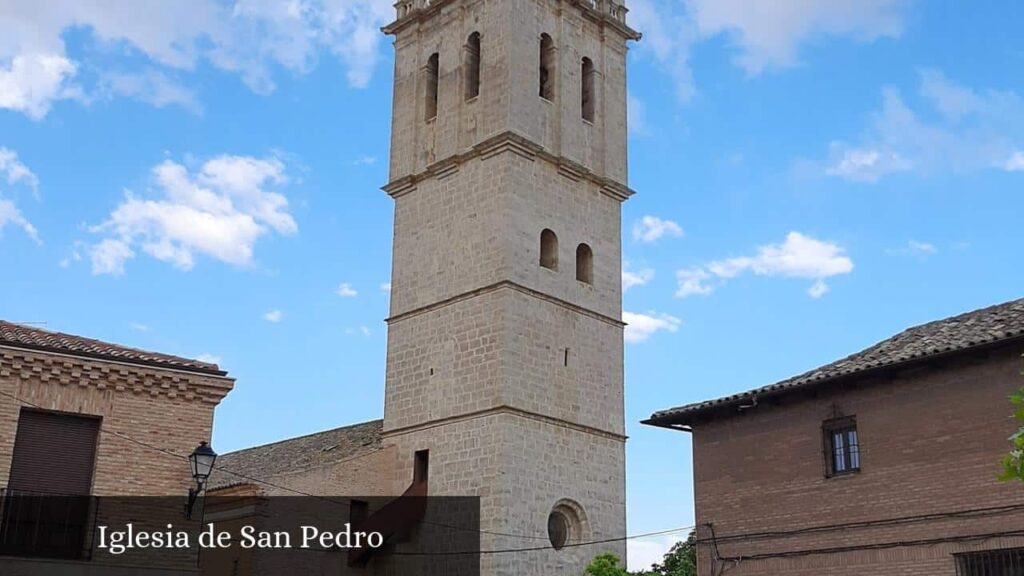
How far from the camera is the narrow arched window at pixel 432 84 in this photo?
98.8ft

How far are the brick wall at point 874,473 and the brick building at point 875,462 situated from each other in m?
0.02

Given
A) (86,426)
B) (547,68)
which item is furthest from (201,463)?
(547,68)

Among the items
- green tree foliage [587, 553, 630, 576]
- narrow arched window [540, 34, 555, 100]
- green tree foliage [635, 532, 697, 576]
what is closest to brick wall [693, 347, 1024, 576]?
green tree foliage [587, 553, 630, 576]

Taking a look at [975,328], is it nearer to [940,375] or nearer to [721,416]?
[940,375]

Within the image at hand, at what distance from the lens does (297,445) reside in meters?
31.1

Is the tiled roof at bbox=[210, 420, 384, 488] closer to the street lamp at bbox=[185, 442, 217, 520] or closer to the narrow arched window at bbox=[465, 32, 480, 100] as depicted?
the narrow arched window at bbox=[465, 32, 480, 100]

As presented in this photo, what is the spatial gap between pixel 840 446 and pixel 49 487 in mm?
11275

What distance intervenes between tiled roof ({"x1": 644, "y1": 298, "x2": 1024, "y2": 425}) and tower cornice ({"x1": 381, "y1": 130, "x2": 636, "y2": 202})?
367 inches

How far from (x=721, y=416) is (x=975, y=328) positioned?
4286mm

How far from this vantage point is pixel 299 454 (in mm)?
28984

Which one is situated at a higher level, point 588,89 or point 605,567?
point 588,89

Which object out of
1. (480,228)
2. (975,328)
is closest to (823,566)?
(975,328)

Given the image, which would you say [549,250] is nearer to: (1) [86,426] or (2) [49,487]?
(1) [86,426]
